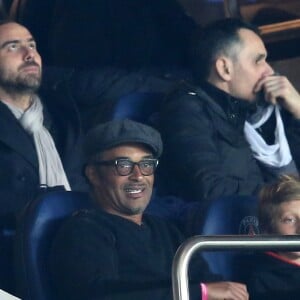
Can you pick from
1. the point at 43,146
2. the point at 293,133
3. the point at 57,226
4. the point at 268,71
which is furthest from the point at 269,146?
the point at 57,226

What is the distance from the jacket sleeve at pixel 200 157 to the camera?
2904mm

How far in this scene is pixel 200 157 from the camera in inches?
115

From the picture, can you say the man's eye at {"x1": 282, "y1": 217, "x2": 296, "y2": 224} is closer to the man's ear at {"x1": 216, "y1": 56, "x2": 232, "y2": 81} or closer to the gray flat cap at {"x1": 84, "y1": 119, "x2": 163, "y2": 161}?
the gray flat cap at {"x1": 84, "y1": 119, "x2": 163, "y2": 161}

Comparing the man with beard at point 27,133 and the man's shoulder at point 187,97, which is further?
the man's shoulder at point 187,97

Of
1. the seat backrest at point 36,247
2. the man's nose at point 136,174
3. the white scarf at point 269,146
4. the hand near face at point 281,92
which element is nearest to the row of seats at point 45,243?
the seat backrest at point 36,247

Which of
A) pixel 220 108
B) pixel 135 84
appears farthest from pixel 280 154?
pixel 135 84

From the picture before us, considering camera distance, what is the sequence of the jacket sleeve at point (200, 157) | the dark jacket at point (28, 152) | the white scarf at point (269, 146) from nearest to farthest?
the dark jacket at point (28, 152) → the jacket sleeve at point (200, 157) → the white scarf at point (269, 146)

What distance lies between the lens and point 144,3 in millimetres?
3125

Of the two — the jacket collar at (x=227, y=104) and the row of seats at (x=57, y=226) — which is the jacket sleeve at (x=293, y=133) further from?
the row of seats at (x=57, y=226)

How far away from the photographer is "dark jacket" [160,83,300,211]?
9.54 feet

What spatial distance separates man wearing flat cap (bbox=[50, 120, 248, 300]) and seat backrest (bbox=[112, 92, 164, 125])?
0.08 m

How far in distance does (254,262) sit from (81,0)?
2.64ft

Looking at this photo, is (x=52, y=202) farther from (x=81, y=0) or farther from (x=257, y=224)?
(x=81, y=0)

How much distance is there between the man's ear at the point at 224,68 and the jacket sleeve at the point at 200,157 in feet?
0.37
